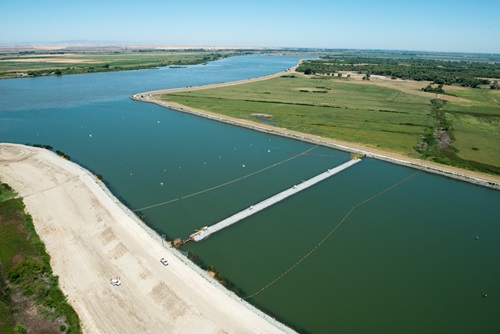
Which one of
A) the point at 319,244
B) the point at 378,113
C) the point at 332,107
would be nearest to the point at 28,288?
the point at 319,244

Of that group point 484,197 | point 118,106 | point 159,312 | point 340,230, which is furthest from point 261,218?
point 118,106

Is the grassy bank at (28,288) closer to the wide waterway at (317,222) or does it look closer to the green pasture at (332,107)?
the wide waterway at (317,222)

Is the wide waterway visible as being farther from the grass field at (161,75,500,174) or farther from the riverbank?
the grass field at (161,75,500,174)

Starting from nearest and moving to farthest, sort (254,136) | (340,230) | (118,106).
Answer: (340,230) < (254,136) < (118,106)

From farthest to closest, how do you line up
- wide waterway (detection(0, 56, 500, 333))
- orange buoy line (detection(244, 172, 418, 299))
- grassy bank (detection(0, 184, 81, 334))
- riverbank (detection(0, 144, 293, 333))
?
orange buoy line (detection(244, 172, 418, 299)), wide waterway (detection(0, 56, 500, 333)), riverbank (detection(0, 144, 293, 333)), grassy bank (detection(0, 184, 81, 334))

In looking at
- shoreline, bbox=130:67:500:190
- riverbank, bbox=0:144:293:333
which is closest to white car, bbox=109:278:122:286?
riverbank, bbox=0:144:293:333

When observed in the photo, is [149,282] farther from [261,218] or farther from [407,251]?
[407,251]
